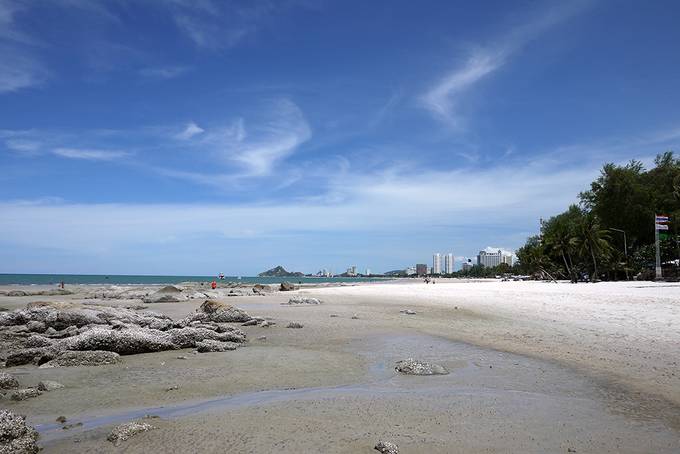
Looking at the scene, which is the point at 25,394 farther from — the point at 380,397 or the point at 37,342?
the point at 37,342

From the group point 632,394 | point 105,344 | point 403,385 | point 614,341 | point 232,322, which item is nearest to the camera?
point 632,394

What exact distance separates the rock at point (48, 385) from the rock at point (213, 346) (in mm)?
3641

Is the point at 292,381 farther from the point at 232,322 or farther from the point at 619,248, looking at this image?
the point at 619,248

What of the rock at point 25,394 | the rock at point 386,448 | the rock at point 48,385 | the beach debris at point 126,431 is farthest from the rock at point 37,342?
the rock at point 386,448

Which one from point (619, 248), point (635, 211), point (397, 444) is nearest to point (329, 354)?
point (397, 444)

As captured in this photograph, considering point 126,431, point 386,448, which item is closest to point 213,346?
point 126,431

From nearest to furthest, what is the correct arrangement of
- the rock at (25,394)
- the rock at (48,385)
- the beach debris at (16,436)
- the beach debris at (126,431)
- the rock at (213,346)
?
the beach debris at (16,436)
the beach debris at (126,431)
the rock at (25,394)
the rock at (48,385)
the rock at (213,346)

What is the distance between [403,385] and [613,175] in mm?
75148

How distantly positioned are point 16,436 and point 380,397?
4.49 metres

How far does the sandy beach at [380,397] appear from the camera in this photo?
5.07m

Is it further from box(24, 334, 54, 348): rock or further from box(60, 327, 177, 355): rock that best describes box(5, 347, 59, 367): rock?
box(24, 334, 54, 348): rock

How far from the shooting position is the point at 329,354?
34.7ft

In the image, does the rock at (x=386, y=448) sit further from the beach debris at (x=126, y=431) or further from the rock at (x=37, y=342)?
the rock at (x=37, y=342)

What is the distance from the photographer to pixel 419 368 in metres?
8.65
